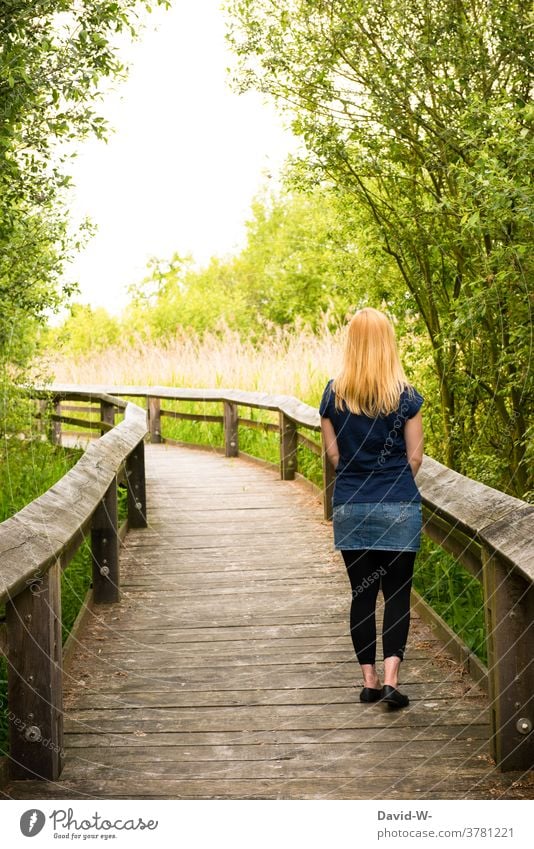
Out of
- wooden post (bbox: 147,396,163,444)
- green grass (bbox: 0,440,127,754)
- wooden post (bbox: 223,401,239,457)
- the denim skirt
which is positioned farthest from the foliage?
wooden post (bbox: 147,396,163,444)

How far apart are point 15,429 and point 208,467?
7.92 ft

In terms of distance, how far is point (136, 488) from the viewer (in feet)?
26.7

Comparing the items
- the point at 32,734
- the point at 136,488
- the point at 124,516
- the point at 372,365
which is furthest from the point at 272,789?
the point at 124,516

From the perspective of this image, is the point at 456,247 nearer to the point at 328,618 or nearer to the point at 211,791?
the point at 328,618

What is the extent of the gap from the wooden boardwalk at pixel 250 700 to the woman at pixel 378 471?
0.98ft

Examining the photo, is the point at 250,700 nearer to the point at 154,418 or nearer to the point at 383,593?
the point at 383,593

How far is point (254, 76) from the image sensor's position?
25.5 ft

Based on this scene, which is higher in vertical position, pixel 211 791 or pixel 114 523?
pixel 114 523

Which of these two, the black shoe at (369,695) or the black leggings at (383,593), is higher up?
the black leggings at (383,593)

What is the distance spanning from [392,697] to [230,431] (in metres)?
8.99

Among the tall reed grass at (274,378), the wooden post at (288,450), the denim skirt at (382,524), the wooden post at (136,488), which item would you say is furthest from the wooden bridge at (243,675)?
the wooden post at (288,450)

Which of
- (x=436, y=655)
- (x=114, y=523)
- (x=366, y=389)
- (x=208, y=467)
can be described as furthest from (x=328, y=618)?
(x=208, y=467)

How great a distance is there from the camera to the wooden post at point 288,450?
10289 mm

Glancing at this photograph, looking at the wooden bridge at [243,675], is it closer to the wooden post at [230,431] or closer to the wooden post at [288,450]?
the wooden post at [288,450]
